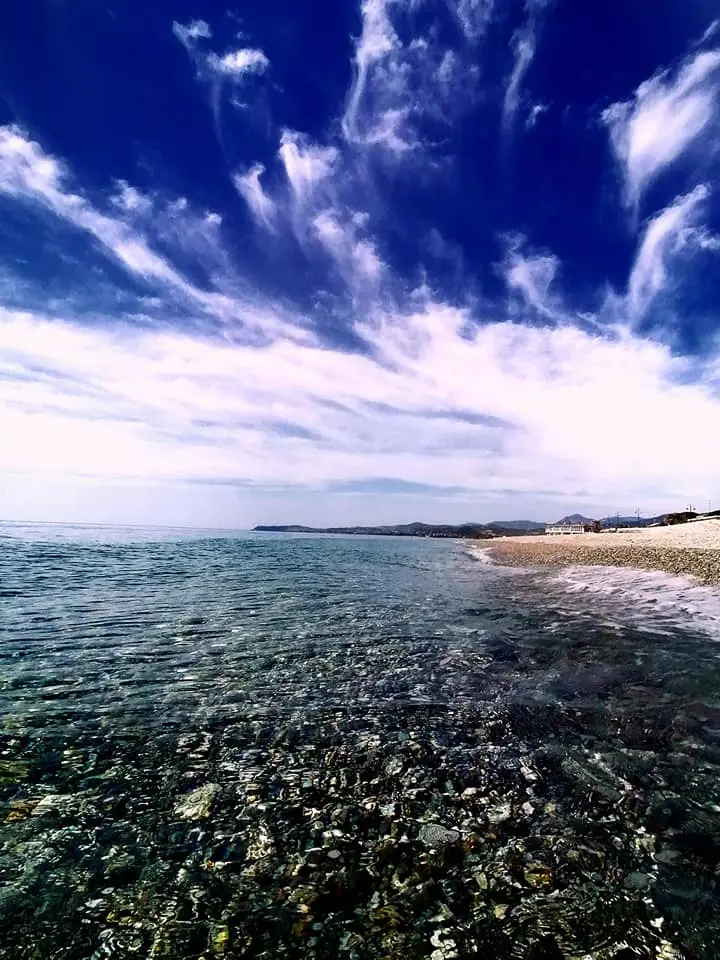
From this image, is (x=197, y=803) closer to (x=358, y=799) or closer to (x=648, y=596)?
(x=358, y=799)

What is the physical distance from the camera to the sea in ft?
12.8

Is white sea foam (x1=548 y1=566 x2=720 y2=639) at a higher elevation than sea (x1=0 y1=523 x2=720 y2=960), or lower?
higher

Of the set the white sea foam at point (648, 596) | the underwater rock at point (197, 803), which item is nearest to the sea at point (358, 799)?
the underwater rock at point (197, 803)

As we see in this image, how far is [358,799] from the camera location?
5770 millimetres

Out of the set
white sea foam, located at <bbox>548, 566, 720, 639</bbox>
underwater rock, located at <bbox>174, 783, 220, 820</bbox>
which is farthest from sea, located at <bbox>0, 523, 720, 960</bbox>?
white sea foam, located at <bbox>548, 566, 720, 639</bbox>

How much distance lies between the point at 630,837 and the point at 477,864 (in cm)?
178

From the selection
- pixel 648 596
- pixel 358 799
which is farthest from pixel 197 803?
pixel 648 596

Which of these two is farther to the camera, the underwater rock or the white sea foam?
the white sea foam

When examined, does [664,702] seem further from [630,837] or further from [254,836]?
[254,836]

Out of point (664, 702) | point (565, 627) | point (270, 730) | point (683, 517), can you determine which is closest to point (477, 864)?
point (270, 730)

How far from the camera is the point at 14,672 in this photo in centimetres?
1020

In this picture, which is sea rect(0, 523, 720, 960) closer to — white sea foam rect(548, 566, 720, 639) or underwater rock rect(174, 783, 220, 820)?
underwater rock rect(174, 783, 220, 820)

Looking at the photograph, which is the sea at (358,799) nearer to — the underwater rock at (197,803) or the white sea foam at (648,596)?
the underwater rock at (197,803)

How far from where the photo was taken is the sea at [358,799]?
3904 mm
